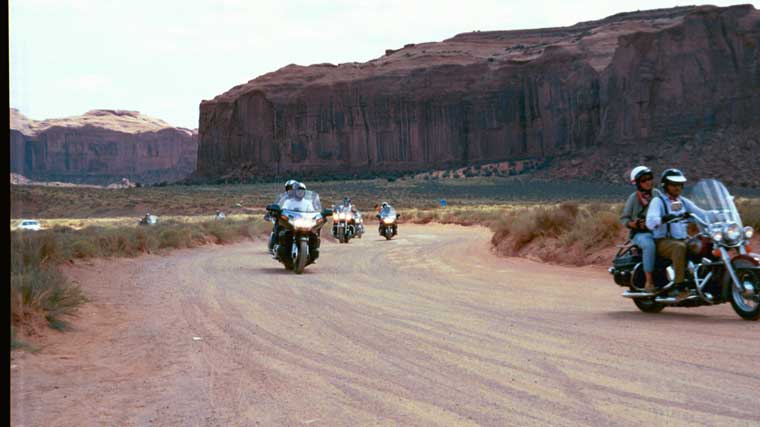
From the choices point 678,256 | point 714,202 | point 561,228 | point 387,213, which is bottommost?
point 387,213

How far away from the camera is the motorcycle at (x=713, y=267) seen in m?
9.75

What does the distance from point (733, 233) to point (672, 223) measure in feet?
2.84

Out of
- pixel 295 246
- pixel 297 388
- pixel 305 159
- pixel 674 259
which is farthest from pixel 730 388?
pixel 305 159

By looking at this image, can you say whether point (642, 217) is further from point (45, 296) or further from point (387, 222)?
point (387, 222)

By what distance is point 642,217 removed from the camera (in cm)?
1114

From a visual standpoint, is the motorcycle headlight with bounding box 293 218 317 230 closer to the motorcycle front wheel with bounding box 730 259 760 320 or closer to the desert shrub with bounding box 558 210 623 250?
the desert shrub with bounding box 558 210 623 250

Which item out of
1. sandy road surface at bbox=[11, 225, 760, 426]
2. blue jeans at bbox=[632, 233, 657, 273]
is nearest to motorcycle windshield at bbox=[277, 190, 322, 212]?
sandy road surface at bbox=[11, 225, 760, 426]

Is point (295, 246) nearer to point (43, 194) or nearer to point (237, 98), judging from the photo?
point (43, 194)

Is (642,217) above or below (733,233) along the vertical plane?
above

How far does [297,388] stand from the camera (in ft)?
21.5

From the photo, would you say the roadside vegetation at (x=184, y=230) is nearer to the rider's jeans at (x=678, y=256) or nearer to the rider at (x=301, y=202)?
the rider at (x=301, y=202)

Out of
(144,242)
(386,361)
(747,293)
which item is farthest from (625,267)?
(144,242)

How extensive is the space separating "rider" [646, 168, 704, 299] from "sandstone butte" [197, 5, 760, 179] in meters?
88.5

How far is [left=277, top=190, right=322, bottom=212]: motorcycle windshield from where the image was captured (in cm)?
1842
